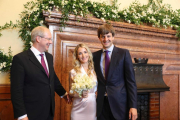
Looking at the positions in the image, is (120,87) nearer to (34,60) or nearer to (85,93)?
(85,93)

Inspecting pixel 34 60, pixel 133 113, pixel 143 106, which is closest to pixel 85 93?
pixel 133 113

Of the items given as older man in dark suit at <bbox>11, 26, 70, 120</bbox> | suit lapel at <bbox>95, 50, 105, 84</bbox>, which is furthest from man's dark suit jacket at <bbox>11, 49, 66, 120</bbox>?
suit lapel at <bbox>95, 50, 105, 84</bbox>

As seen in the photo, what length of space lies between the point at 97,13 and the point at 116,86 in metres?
1.76

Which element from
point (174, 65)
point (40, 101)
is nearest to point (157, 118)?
point (174, 65)

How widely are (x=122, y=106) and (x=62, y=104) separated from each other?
1.40 metres

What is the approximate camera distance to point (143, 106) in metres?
4.00

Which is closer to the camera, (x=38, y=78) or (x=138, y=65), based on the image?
(x=38, y=78)

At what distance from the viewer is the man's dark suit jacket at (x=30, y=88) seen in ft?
5.88

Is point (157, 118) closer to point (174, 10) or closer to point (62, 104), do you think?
point (62, 104)

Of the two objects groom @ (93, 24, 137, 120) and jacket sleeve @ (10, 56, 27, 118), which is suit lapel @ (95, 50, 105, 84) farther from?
jacket sleeve @ (10, 56, 27, 118)

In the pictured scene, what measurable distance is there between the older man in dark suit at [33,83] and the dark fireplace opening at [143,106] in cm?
261

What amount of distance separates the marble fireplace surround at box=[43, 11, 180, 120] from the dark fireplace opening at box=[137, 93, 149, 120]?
0.11 metres

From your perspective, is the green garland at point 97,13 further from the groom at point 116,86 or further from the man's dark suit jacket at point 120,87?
the man's dark suit jacket at point 120,87

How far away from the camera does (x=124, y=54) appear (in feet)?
7.02
